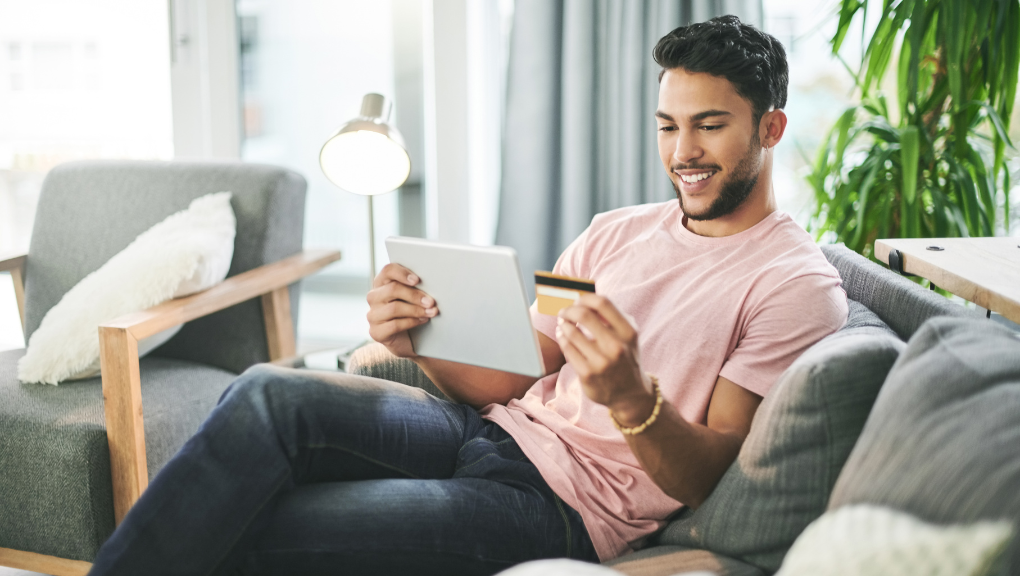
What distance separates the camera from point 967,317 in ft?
2.99

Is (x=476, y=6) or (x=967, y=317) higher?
(x=476, y=6)

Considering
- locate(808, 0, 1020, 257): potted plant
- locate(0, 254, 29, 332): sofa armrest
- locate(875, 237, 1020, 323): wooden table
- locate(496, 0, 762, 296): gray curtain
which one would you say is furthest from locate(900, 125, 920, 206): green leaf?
locate(0, 254, 29, 332): sofa armrest

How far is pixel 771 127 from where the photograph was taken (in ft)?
4.04

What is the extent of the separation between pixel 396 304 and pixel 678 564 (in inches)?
21.4

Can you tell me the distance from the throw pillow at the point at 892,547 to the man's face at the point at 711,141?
613 mm

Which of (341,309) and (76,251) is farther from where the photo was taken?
(341,309)

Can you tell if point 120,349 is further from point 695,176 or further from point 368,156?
point 695,176

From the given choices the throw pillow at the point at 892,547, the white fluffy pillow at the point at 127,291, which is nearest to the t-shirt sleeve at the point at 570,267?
the throw pillow at the point at 892,547

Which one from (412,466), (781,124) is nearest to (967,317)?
(781,124)

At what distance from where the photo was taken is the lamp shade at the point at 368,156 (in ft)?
5.83

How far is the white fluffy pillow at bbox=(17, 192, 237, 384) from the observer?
5.15 feet

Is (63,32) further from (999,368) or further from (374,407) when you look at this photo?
(999,368)

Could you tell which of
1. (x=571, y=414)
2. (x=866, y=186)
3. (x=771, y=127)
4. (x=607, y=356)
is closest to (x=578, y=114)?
(x=866, y=186)

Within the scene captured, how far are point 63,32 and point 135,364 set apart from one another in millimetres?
2072
